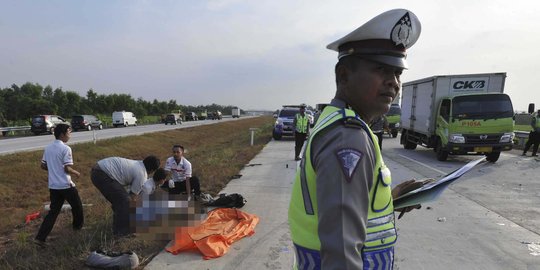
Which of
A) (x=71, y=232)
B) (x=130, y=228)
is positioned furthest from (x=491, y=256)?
(x=71, y=232)

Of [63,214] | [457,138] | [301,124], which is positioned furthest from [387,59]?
[457,138]

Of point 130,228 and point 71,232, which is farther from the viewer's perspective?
point 71,232

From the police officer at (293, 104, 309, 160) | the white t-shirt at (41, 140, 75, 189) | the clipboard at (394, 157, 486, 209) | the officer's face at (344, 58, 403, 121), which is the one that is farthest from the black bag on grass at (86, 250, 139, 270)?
the police officer at (293, 104, 309, 160)

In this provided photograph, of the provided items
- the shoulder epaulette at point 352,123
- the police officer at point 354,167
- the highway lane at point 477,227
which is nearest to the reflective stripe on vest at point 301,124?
the highway lane at point 477,227

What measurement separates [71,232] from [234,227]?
2588mm

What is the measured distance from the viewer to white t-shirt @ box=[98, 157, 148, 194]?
4.99 metres

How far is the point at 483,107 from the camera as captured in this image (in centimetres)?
1059

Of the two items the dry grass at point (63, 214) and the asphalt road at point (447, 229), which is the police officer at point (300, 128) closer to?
the dry grass at point (63, 214)

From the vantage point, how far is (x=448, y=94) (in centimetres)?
1188

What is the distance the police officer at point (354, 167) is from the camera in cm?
98

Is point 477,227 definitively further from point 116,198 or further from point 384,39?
point 116,198

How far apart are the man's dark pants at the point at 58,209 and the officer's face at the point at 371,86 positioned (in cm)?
515

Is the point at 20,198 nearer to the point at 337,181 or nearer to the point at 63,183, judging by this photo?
the point at 63,183

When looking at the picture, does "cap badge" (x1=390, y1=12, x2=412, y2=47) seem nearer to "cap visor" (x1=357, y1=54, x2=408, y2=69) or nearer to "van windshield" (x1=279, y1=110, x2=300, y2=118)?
"cap visor" (x1=357, y1=54, x2=408, y2=69)
